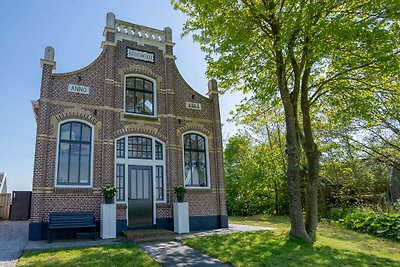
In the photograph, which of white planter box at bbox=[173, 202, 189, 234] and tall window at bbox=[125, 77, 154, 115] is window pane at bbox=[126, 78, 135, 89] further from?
white planter box at bbox=[173, 202, 189, 234]

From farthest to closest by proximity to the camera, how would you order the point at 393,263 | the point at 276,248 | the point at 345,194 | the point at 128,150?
the point at 345,194
the point at 128,150
the point at 276,248
the point at 393,263

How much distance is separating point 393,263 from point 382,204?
1064 cm

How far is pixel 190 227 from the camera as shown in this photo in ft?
39.1

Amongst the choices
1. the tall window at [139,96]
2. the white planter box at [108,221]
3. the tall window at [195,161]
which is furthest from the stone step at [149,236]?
the tall window at [139,96]

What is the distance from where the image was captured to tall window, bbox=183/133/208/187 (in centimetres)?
1262

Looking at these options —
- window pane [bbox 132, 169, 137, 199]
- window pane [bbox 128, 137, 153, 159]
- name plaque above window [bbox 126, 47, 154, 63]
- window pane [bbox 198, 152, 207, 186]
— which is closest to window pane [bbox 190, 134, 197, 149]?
window pane [bbox 198, 152, 207, 186]

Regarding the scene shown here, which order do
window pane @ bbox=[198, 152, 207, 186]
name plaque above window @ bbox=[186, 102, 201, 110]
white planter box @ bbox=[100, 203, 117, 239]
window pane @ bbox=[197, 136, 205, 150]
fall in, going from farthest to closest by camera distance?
name plaque above window @ bbox=[186, 102, 201, 110] → window pane @ bbox=[197, 136, 205, 150] → window pane @ bbox=[198, 152, 207, 186] → white planter box @ bbox=[100, 203, 117, 239]

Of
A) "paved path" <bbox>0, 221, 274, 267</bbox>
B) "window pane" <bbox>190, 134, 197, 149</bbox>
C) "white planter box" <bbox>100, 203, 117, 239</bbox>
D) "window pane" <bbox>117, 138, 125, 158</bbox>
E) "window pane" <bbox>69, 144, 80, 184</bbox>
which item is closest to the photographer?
"paved path" <bbox>0, 221, 274, 267</bbox>

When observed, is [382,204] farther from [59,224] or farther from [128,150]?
[59,224]

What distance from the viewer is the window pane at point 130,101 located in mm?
11995

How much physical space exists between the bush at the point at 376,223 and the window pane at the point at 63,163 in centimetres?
1214

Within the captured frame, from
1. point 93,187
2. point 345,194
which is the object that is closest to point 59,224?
point 93,187

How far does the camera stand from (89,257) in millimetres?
6891

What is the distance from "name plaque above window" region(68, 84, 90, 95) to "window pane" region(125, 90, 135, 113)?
1.53m
